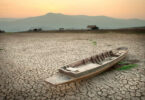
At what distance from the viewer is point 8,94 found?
4.05 meters

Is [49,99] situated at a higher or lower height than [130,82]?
lower

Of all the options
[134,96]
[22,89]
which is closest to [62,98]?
[22,89]

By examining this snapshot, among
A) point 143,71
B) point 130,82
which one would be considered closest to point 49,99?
point 130,82

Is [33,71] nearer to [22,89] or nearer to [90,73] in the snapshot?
[22,89]

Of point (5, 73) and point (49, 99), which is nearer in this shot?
point (49, 99)

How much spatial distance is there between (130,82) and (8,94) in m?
5.08

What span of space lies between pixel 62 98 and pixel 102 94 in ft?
4.91

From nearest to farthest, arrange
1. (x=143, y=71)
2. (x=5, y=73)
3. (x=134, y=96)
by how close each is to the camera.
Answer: (x=134, y=96)
(x=143, y=71)
(x=5, y=73)

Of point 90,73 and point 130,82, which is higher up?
point 90,73

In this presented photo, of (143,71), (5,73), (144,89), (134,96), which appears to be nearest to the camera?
(134,96)

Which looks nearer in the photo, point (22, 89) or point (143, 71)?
point (22, 89)

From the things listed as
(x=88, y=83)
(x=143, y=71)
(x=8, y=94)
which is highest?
(x=143, y=71)

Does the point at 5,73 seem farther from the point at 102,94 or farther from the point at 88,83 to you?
the point at 102,94

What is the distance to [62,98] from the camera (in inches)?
146
